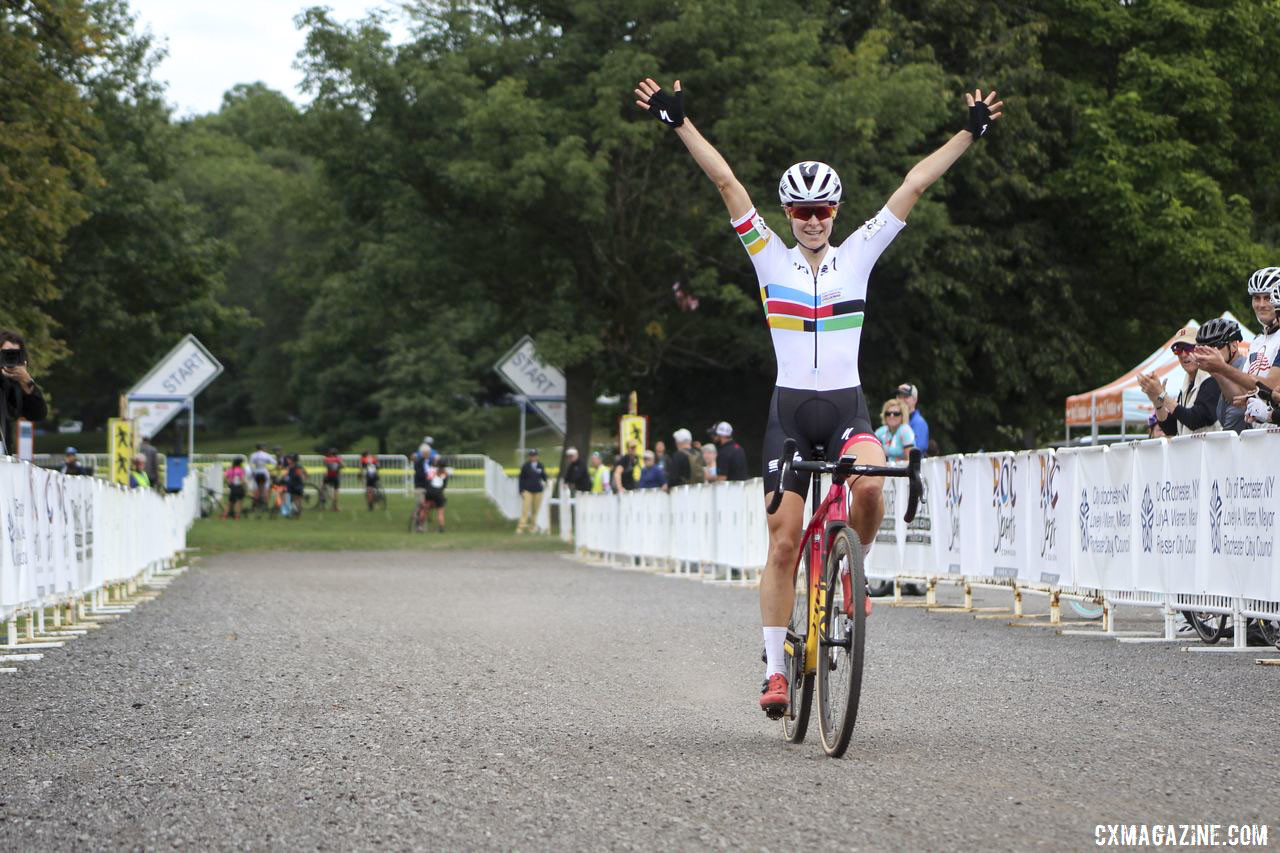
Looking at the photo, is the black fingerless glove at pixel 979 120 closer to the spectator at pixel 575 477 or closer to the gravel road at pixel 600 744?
the gravel road at pixel 600 744

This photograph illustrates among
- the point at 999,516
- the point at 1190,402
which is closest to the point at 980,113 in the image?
the point at 1190,402

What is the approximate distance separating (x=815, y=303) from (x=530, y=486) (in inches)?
1400

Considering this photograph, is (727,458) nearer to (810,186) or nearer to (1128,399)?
(1128,399)

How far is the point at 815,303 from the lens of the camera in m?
7.71

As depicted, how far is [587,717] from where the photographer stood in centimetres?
844

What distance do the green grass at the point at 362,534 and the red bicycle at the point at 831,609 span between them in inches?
1152

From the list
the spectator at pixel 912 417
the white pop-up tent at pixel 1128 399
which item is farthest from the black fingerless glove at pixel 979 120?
the white pop-up tent at pixel 1128 399

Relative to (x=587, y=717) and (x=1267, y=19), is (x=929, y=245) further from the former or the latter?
(x=587, y=717)

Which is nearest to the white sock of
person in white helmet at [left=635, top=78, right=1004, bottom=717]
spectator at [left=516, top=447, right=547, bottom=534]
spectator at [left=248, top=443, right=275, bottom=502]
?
person in white helmet at [left=635, top=78, right=1004, bottom=717]

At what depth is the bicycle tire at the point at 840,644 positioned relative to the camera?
682 cm

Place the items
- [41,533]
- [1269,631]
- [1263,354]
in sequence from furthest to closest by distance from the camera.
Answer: [41,533] < [1263,354] < [1269,631]

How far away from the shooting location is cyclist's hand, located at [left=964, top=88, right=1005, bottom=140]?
8.18 meters

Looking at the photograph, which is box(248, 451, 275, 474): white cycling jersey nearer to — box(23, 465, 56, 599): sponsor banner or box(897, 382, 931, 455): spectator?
box(897, 382, 931, 455): spectator

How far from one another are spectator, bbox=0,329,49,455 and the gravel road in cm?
160
